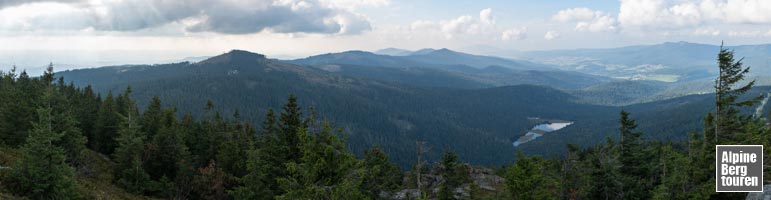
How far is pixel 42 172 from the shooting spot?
23.6m

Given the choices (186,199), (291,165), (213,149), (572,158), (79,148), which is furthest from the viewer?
(213,149)

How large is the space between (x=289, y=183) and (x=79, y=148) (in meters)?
30.3

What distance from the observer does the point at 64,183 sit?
23781 millimetres

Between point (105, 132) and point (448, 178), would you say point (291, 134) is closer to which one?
point (448, 178)

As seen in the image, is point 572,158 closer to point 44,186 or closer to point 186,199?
point 186,199

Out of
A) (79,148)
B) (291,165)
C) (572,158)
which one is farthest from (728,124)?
(79,148)

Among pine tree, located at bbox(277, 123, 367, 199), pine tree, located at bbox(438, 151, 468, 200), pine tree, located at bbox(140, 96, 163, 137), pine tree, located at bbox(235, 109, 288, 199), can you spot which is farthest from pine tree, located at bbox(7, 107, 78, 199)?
pine tree, located at bbox(140, 96, 163, 137)

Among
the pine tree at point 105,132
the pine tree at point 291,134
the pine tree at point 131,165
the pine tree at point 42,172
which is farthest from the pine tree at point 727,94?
the pine tree at point 105,132

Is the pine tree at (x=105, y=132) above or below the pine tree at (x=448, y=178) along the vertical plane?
above

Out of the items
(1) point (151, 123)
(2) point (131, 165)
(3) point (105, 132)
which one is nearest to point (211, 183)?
(2) point (131, 165)

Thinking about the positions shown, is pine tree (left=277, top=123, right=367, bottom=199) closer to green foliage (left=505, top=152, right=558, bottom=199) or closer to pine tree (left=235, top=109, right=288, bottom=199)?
pine tree (left=235, top=109, right=288, bottom=199)

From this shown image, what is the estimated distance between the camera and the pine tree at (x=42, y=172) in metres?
Answer: 23.1

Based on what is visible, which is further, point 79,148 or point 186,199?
point 186,199

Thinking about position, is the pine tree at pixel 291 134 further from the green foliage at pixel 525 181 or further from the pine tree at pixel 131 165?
the pine tree at pixel 131 165
